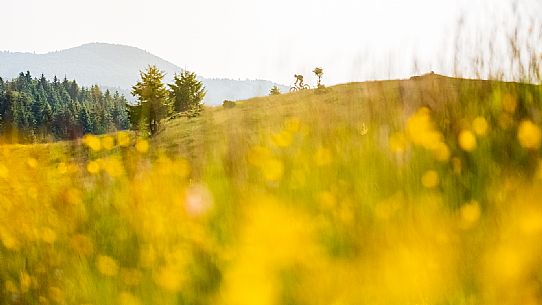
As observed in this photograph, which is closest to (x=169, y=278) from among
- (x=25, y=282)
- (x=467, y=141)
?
(x=25, y=282)

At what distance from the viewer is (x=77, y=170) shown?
4320 mm

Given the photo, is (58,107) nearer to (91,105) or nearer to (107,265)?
(91,105)

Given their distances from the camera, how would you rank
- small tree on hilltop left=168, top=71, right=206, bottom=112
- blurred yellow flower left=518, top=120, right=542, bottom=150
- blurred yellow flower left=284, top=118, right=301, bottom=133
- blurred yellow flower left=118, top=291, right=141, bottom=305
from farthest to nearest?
small tree on hilltop left=168, top=71, right=206, bottom=112
blurred yellow flower left=284, top=118, right=301, bottom=133
blurred yellow flower left=518, top=120, right=542, bottom=150
blurred yellow flower left=118, top=291, right=141, bottom=305

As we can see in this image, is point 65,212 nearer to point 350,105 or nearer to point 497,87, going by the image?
point 350,105

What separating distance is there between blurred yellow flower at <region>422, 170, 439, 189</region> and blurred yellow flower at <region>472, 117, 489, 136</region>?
0.41 metres

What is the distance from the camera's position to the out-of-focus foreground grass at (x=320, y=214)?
1.92 meters

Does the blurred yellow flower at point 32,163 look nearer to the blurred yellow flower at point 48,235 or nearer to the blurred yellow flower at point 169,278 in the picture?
the blurred yellow flower at point 48,235

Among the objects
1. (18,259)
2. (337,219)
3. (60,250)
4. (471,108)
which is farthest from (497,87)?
(18,259)

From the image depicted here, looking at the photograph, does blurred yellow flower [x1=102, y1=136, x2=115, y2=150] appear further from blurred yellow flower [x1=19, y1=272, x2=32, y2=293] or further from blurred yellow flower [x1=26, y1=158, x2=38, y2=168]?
blurred yellow flower [x1=19, y1=272, x2=32, y2=293]

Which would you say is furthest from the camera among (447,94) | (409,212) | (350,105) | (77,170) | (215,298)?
(77,170)

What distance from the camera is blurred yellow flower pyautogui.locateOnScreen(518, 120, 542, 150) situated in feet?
8.37

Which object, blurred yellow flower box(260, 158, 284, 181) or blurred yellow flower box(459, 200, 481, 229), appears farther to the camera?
blurred yellow flower box(260, 158, 284, 181)

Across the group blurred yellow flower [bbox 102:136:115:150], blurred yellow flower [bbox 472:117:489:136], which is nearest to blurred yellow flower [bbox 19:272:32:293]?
blurred yellow flower [bbox 102:136:115:150]

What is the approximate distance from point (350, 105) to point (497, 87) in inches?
38.0
